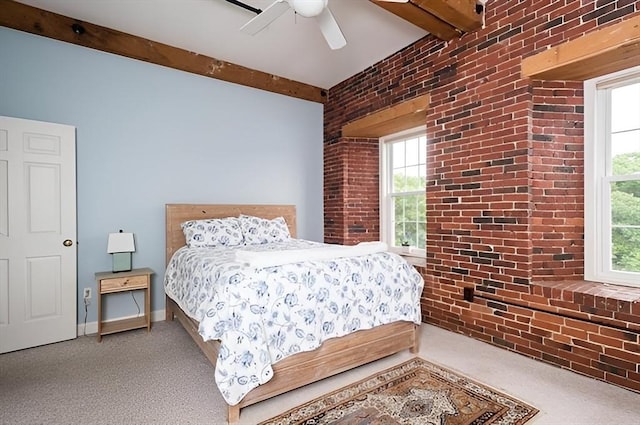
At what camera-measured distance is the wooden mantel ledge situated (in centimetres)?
210

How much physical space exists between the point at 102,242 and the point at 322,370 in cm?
257

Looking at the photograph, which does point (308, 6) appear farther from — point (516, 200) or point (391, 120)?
point (516, 200)

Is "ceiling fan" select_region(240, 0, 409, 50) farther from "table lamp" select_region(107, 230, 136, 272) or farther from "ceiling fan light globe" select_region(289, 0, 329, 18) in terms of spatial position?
"table lamp" select_region(107, 230, 136, 272)

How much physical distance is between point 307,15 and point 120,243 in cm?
266

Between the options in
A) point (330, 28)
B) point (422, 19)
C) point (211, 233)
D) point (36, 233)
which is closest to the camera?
point (330, 28)

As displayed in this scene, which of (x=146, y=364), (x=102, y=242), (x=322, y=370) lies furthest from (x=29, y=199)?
(x=322, y=370)

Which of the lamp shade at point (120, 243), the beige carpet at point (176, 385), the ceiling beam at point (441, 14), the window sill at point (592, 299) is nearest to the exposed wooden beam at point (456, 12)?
the ceiling beam at point (441, 14)

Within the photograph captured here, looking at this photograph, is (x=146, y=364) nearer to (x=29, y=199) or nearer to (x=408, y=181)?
(x=29, y=199)

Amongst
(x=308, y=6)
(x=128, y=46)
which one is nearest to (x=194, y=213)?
(x=128, y=46)

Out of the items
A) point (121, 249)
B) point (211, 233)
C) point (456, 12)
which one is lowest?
point (121, 249)

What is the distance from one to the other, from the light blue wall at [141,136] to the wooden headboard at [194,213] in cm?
9

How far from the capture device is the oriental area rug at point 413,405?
179cm

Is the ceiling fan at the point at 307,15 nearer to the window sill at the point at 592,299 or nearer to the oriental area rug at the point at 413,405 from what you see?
the window sill at the point at 592,299

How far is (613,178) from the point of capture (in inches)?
97.0
